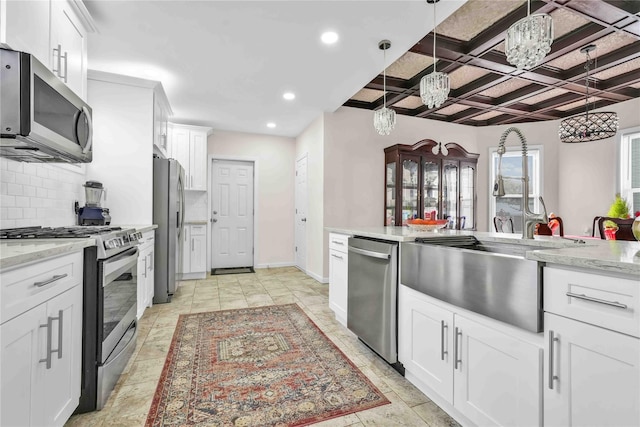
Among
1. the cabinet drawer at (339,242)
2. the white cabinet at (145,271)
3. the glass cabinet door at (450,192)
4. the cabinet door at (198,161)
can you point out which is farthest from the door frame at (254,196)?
the glass cabinet door at (450,192)

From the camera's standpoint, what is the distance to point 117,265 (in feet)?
5.82

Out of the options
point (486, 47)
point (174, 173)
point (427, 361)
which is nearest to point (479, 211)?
point (486, 47)

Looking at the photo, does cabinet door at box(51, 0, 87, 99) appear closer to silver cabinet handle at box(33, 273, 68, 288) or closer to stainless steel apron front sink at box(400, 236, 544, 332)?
silver cabinet handle at box(33, 273, 68, 288)

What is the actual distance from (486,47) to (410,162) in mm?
1893

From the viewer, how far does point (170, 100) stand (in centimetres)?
408

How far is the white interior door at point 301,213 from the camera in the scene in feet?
17.3

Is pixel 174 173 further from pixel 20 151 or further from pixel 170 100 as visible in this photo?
pixel 20 151

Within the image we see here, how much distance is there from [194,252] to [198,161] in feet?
4.83

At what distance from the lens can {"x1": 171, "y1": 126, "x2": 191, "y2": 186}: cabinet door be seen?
4850 millimetres

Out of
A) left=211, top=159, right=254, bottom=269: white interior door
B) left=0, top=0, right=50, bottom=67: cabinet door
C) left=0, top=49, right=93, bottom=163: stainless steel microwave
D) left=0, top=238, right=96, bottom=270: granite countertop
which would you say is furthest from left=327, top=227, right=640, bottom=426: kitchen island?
left=211, top=159, right=254, bottom=269: white interior door

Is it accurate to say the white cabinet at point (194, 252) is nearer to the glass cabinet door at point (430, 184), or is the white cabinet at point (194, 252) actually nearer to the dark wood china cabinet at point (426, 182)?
the dark wood china cabinet at point (426, 182)

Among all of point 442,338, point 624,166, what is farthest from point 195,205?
point 624,166

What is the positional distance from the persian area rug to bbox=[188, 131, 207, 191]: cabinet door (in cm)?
272

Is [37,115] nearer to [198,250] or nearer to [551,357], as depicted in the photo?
[551,357]
